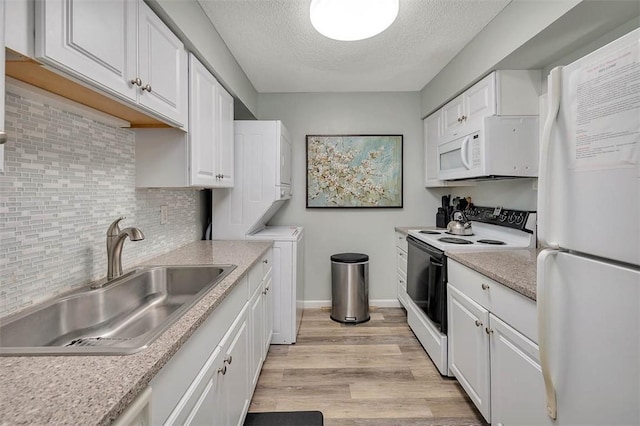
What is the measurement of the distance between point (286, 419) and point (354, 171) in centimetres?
248

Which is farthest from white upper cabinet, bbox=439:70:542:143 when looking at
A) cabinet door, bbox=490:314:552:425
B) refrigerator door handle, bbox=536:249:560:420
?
refrigerator door handle, bbox=536:249:560:420

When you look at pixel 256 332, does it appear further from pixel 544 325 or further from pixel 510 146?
pixel 510 146

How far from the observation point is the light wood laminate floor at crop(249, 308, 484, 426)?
188 centimetres

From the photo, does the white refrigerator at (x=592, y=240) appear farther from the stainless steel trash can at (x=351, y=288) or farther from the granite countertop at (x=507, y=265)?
the stainless steel trash can at (x=351, y=288)

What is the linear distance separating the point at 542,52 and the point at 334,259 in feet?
7.59

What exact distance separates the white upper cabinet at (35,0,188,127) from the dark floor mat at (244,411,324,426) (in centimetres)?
168

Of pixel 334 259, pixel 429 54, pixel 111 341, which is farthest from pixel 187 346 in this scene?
pixel 429 54

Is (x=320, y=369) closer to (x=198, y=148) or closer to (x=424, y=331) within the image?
(x=424, y=331)

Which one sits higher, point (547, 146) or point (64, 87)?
point (64, 87)

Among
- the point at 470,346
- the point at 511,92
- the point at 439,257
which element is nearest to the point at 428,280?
the point at 439,257

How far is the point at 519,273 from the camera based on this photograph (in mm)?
1540

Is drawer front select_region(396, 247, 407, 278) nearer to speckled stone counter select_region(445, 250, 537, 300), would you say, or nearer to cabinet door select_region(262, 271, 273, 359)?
speckled stone counter select_region(445, 250, 537, 300)

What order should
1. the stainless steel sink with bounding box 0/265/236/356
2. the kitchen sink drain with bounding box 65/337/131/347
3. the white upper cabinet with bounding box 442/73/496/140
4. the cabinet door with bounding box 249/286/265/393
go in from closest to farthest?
1. the stainless steel sink with bounding box 0/265/236/356
2. the kitchen sink drain with bounding box 65/337/131/347
3. the cabinet door with bounding box 249/286/265/393
4. the white upper cabinet with bounding box 442/73/496/140

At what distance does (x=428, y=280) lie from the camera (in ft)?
7.99
